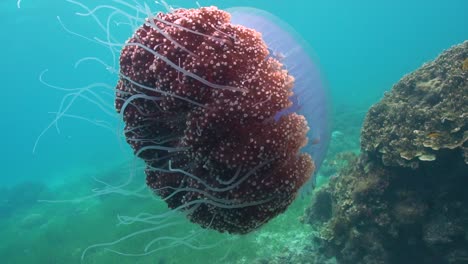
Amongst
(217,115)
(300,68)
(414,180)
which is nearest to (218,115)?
(217,115)

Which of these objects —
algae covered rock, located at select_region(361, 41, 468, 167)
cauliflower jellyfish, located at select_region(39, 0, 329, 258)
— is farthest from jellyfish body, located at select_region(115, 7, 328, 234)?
algae covered rock, located at select_region(361, 41, 468, 167)

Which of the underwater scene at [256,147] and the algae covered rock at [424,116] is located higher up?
the algae covered rock at [424,116]

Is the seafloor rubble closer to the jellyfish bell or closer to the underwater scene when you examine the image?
the underwater scene

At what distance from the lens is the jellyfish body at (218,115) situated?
250cm

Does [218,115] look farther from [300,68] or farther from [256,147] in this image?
[300,68]

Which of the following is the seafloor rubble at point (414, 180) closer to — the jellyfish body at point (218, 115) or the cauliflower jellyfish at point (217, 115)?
the cauliflower jellyfish at point (217, 115)

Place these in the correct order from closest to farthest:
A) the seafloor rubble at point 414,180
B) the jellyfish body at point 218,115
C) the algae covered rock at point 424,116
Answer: the jellyfish body at point 218,115 → the seafloor rubble at point 414,180 → the algae covered rock at point 424,116

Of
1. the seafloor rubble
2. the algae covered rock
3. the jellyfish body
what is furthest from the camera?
the algae covered rock

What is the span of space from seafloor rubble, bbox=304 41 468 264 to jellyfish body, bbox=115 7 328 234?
16.0 ft

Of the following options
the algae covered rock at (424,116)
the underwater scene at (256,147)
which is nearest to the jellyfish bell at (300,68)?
the underwater scene at (256,147)

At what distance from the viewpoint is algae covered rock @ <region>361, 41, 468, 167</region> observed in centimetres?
663

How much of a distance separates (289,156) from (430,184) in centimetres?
534

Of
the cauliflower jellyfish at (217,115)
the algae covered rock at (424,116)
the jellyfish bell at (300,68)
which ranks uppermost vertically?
the algae covered rock at (424,116)

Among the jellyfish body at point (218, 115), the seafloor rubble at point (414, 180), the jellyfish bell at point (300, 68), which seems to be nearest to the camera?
the jellyfish body at point (218, 115)
